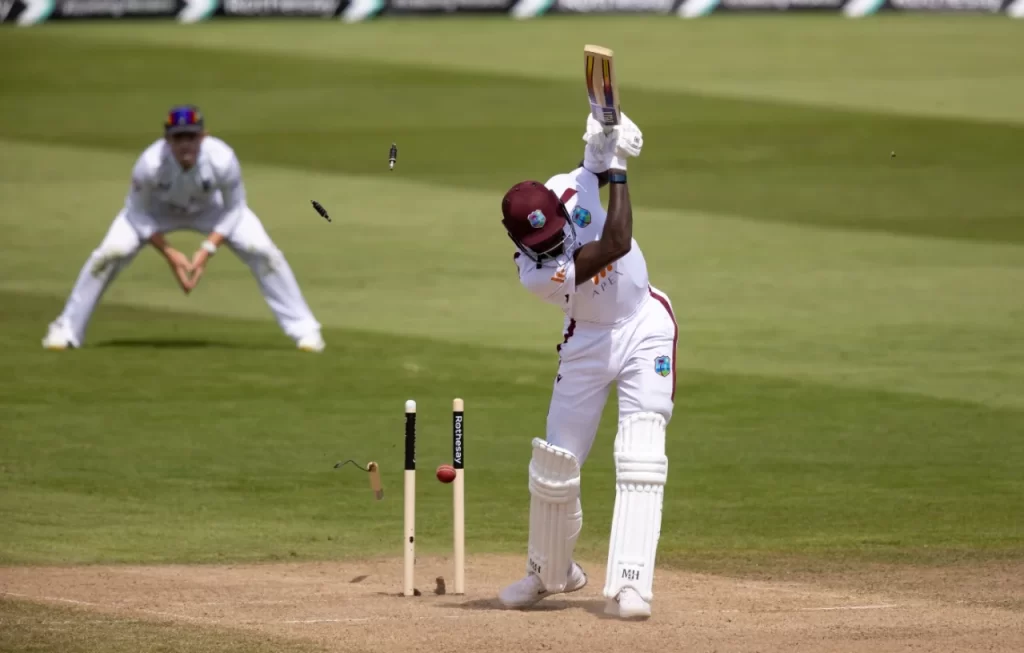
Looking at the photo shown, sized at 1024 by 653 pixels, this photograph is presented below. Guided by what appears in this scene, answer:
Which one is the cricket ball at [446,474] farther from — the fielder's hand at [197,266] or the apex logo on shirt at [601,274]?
the fielder's hand at [197,266]

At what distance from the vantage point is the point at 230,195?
52.0 feet

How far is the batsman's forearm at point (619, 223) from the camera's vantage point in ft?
25.9

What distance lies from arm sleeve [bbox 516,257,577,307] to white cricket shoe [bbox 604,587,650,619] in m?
1.38

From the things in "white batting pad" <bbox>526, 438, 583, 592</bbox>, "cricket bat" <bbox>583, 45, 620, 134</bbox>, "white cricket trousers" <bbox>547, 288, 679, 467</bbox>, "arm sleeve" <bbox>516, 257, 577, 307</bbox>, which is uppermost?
"cricket bat" <bbox>583, 45, 620, 134</bbox>

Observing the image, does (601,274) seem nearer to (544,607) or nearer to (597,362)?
(597,362)

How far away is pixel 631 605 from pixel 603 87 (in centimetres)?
236

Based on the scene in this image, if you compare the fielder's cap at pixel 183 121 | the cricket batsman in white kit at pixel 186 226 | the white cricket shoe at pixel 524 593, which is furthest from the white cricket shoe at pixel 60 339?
the white cricket shoe at pixel 524 593

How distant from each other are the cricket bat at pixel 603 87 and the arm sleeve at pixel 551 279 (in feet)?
2.21

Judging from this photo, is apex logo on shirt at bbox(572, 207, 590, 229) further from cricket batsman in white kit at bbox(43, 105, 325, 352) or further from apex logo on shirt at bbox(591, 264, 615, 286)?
cricket batsman in white kit at bbox(43, 105, 325, 352)

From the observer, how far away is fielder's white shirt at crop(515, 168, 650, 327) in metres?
8.12

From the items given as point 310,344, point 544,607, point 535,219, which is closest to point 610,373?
point 535,219

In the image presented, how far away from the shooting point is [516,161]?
25.9 metres

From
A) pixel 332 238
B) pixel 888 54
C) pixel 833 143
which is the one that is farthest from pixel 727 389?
pixel 888 54

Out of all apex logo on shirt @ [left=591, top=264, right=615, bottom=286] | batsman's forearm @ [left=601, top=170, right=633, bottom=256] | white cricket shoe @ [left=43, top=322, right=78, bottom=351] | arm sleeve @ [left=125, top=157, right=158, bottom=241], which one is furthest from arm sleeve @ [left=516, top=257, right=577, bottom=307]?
white cricket shoe @ [left=43, top=322, right=78, bottom=351]
